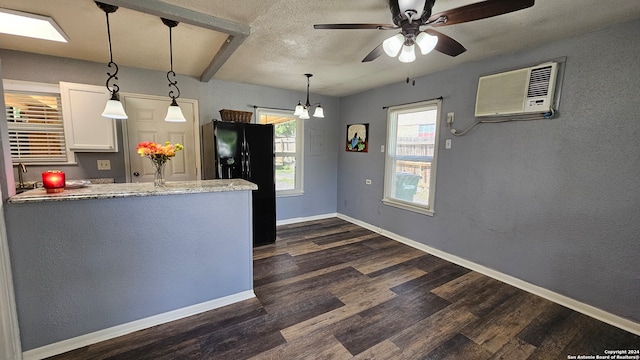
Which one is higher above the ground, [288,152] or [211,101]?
[211,101]

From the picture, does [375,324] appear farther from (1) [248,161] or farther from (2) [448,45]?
(1) [248,161]

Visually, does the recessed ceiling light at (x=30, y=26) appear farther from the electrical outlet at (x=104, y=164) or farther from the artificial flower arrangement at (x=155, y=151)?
the electrical outlet at (x=104, y=164)

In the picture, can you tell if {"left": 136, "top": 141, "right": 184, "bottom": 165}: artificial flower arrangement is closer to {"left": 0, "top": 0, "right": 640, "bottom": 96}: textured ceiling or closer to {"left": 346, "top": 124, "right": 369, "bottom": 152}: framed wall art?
{"left": 0, "top": 0, "right": 640, "bottom": 96}: textured ceiling

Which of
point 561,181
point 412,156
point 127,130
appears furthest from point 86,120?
point 561,181

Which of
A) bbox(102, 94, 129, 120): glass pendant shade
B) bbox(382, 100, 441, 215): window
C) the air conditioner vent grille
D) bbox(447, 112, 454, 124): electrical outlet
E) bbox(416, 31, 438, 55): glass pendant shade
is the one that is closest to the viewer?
bbox(416, 31, 438, 55): glass pendant shade

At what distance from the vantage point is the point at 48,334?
5.57ft

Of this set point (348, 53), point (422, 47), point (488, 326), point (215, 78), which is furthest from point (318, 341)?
point (215, 78)

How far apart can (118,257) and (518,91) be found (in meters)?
3.74

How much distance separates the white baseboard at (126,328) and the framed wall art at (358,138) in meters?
3.04

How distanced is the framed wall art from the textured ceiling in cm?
118

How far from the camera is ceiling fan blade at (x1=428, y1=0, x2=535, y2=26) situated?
52.2 inches

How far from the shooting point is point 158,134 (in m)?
3.37

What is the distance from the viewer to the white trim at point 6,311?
4.69ft

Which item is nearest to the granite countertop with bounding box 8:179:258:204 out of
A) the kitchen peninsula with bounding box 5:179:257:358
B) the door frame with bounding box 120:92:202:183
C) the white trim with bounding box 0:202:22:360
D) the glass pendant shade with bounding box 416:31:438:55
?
the kitchen peninsula with bounding box 5:179:257:358
